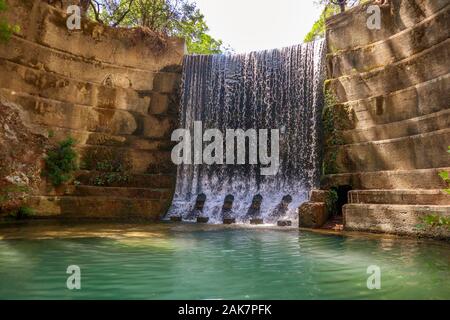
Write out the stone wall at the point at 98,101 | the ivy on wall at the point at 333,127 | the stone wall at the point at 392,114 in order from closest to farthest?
the stone wall at the point at 392,114 → the ivy on wall at the point at 333,127 → the stone wall at the point at 98,101

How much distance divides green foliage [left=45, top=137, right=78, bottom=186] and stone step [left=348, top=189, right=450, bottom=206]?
865cm

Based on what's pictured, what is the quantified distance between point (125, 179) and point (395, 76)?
30.1ft

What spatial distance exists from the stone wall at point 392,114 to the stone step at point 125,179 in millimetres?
5740

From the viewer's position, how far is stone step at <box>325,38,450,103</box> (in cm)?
900

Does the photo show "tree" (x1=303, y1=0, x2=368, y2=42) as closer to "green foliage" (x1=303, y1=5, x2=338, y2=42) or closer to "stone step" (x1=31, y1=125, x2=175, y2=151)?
"green foliage" (x1=303, y1=5, x2=338, y2=42)

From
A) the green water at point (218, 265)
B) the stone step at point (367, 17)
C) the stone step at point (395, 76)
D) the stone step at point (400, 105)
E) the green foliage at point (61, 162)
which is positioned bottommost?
the green water at point (218, 265)

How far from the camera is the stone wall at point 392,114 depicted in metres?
8.67

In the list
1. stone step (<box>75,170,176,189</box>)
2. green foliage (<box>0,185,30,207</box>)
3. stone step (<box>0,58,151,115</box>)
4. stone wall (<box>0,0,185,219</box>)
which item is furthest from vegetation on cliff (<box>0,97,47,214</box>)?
stone step (<box>75,170,176,189</box>)

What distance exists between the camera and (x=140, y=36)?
14.9 m

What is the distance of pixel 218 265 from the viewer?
5.43 m

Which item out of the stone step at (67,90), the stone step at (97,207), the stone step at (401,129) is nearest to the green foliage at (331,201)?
the stone step at (401,129)

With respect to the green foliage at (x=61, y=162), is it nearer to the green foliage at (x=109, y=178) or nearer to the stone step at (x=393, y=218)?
the green foliage at (x=109, y=178)

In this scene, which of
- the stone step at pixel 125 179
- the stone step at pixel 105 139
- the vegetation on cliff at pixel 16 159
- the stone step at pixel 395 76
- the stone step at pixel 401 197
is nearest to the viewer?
the stone step at pixel 401 197
